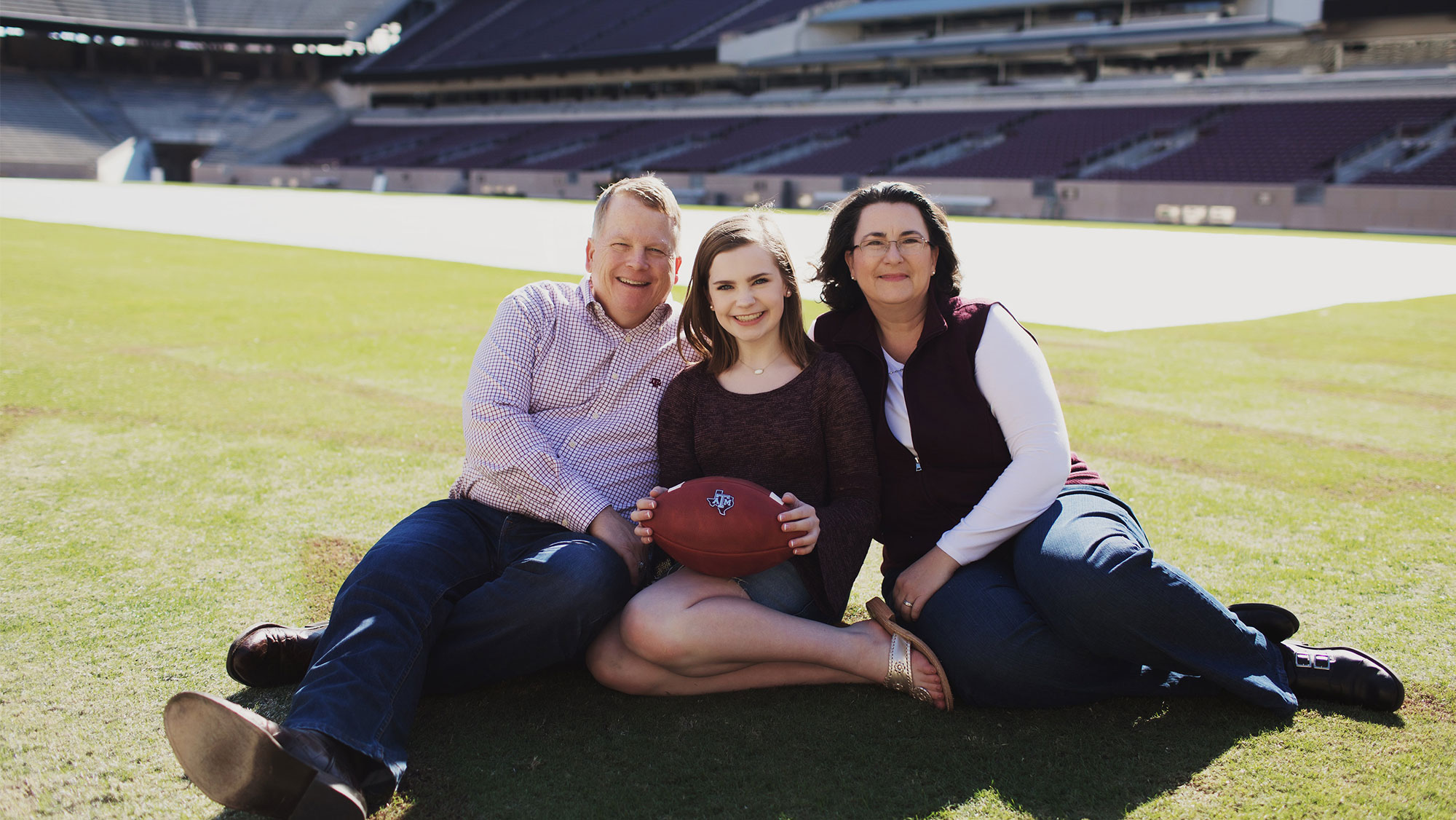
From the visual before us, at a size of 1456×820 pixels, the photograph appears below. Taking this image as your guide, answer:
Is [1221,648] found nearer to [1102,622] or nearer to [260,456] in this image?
[1102,622]

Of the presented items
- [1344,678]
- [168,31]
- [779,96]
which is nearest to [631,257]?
[1344,678]

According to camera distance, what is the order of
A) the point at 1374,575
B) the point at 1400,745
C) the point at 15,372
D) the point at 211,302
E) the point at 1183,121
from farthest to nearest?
the point at 1183,121 → the point at 211,302 → the point at 15,372 → the point at 1374,575 → the point at 1400,745

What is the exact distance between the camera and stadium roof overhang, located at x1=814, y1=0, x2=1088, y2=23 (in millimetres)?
36750

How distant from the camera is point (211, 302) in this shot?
30.8 feet

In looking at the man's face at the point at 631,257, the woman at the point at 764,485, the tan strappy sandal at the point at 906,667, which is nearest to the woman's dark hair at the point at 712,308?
the woman at the point at 764,485

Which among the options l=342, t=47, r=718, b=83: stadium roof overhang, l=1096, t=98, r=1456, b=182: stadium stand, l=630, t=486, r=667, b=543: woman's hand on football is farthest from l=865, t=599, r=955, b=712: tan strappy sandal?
l=342, t=47, r=718, b=83: stadium roof overhang

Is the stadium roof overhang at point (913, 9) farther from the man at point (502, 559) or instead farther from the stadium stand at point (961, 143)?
the man at point (502, 559)

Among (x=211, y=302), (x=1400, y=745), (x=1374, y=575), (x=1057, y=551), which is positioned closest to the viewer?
(x=1400, y=745)

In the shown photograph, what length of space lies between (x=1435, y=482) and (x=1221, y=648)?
9.12 ft

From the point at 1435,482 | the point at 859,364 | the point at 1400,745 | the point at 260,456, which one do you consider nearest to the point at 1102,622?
the point at 1400,745

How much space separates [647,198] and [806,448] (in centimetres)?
79

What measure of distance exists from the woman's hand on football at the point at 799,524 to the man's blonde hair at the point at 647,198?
0.82m

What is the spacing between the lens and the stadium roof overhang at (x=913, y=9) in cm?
3675

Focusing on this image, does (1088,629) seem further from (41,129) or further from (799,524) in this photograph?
(41,129)
